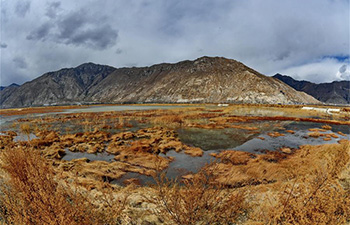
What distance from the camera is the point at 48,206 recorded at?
10.3 feet

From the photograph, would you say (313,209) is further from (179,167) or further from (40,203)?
(179,167)

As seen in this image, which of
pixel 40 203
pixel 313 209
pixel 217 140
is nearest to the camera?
pixel 40 203

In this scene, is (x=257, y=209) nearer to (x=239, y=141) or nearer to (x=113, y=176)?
(x=113, y=176)

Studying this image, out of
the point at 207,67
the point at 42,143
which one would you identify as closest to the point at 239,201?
the point at 42,143

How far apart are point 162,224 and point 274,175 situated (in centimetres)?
716

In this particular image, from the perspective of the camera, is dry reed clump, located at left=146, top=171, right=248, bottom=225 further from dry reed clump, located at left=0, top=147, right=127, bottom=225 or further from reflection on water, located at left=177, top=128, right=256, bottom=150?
reflection on water, located at left=177, top=128, right=256, bottom=150

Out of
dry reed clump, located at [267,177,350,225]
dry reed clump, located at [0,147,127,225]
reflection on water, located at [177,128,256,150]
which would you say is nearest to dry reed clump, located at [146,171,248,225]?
dry reed clump, located at [267,177,350,225]

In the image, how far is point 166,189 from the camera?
3.95 m

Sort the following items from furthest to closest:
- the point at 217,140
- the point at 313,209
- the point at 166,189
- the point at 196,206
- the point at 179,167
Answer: the point at 217,140
the point at 179,167
the point at 166,189
the point at 196,206
the point at 313,209

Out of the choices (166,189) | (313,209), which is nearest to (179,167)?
(166,189)

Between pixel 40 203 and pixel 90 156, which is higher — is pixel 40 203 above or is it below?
above

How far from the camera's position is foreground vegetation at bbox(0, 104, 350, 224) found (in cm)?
346

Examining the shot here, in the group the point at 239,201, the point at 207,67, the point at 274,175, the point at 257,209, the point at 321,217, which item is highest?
the point at 207,67

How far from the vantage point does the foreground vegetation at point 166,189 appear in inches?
136
